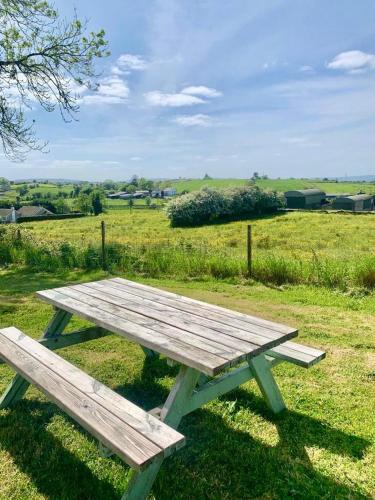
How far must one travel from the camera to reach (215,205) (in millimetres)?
38594

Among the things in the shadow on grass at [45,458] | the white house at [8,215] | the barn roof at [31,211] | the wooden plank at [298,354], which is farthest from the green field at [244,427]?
the barn roof at [31,211]

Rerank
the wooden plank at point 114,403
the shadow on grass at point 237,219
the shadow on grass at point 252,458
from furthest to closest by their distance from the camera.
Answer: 1. the shadow on grass at point 237,219
2. the shadow on grass at point 252,458
3. the wooden plank at point 114,403

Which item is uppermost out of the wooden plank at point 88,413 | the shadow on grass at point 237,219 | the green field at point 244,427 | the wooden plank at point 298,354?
the wooden plank at point 88,413

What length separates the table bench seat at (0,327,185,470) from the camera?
1773 mm

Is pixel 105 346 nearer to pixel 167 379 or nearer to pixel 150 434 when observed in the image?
pixel 167 379

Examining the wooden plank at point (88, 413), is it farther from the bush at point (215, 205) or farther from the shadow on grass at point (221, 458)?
the bush at point (215, 205)

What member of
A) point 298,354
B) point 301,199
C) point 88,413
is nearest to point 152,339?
point 88,413

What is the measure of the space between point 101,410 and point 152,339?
62cm

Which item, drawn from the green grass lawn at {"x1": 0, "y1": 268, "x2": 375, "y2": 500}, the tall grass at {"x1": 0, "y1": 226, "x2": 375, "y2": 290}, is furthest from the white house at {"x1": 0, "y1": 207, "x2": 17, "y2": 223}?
the green grass lawn at {"x1": 0, "y1": 268, "x2": 375, "y2": 500}

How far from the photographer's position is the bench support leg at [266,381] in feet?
9.71

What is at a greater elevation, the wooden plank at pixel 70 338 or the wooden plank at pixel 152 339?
the wooden plank at pixel 152 339

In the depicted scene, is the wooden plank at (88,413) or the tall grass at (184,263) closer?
the wooden plank at (88,413)

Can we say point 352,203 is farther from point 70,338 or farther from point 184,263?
point 70,338

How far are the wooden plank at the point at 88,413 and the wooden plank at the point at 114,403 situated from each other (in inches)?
1.1
